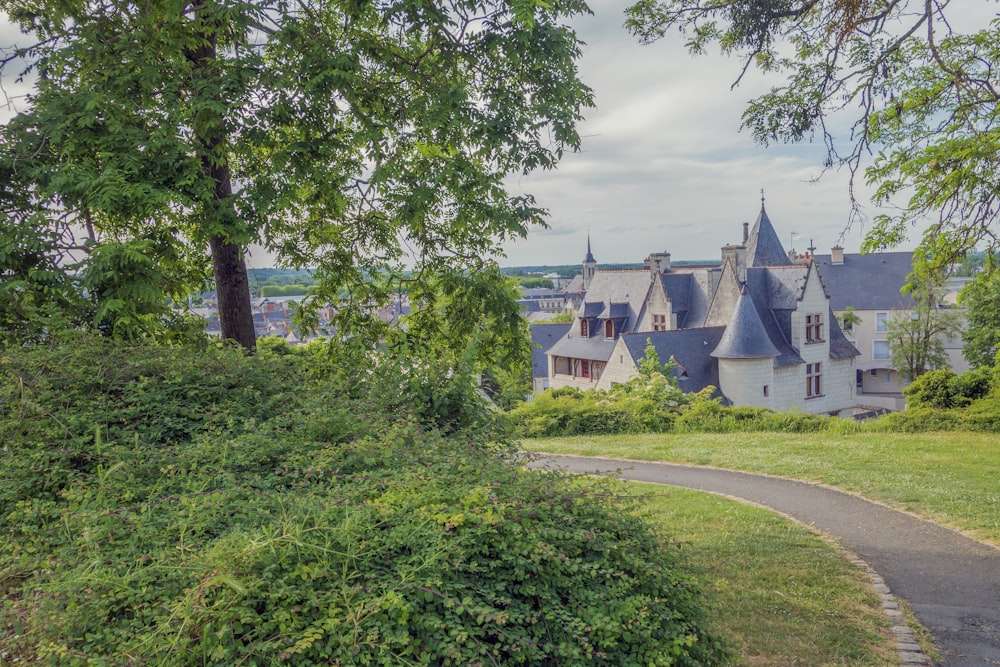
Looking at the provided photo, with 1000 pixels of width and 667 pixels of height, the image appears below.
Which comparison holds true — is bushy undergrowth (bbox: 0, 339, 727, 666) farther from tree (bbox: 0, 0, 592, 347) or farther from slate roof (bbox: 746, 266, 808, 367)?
slate roof (bbox: 746, 266, 808, 367)

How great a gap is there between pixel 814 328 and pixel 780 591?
29346mm

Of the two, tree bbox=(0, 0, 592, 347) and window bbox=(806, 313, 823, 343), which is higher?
tree bbox=(0, 0, 592, 347)

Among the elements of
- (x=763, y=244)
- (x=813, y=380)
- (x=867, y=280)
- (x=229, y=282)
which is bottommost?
(x=813, y=380)

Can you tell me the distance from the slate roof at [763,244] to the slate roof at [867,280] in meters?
10.8

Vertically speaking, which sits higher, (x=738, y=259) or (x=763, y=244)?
(x=763, y=244)

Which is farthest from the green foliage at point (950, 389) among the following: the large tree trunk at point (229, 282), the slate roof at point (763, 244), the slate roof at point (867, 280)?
the slate roof at point (867, 280)

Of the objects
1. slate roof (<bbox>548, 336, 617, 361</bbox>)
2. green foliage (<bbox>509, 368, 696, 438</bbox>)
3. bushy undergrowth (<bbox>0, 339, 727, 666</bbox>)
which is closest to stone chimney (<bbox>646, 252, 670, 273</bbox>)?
slate roof (<bbox>548, 336, 617, 361</bbox>)

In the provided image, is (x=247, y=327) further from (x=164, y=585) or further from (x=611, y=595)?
(x=611, y=595)

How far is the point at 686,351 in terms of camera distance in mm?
29641

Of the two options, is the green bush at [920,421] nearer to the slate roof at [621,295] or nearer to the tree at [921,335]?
the slate roof at [621,295]

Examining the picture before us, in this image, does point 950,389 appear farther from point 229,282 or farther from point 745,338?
point 229,282

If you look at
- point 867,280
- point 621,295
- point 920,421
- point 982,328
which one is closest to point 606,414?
point 920,421

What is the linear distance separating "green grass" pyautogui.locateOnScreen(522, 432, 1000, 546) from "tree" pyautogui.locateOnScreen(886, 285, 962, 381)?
31.6 metres

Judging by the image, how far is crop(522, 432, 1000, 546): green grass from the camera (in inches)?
355
